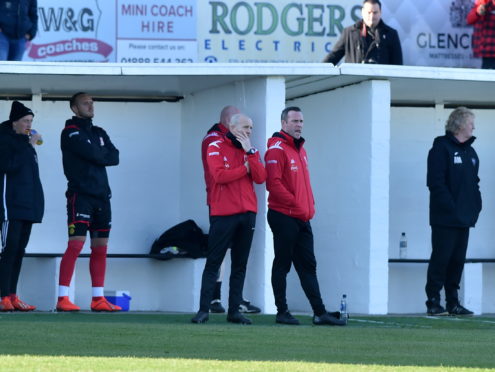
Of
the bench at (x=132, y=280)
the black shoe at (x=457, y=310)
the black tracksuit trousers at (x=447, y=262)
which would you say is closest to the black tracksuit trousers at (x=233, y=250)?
the bench at (x=132, y=280)

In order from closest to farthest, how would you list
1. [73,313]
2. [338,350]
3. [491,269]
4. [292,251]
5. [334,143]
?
1. [338,350]
2. [292,251]
3. [73,313]
4. [334,143]
5. [491,269]

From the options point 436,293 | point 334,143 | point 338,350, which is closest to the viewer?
point 338,350

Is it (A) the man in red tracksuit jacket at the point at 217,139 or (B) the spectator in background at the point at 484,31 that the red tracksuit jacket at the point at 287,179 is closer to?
(A) the man in red tracksuit jacket at the point at 217,139

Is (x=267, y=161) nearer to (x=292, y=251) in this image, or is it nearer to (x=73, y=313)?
(x=292, y=251)

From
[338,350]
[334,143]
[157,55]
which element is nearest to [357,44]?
[334,143]

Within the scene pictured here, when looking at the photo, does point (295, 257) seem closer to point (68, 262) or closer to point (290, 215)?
point (290, 215)

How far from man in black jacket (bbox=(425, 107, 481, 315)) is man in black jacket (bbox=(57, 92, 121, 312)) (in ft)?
10.1

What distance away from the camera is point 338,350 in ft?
28.2

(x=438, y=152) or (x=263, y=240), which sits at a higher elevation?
(x=438, y=152)

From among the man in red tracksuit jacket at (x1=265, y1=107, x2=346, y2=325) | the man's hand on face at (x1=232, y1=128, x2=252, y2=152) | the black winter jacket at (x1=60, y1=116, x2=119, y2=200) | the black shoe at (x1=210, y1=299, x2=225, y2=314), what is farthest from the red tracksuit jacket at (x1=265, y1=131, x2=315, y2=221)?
the black shoe at (x1=210, y1=299, x2=225, y2=314)

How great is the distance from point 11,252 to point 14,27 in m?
2.61

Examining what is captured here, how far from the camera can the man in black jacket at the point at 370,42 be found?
45.4ft

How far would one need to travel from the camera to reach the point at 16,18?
1306cm

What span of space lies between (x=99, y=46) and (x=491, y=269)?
497 cm
